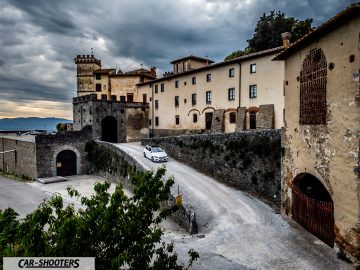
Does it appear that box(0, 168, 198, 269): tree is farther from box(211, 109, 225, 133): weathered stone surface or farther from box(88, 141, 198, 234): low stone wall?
box(211, 109, 225, 133): weathered stone surface

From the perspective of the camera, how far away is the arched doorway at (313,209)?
12.4 m

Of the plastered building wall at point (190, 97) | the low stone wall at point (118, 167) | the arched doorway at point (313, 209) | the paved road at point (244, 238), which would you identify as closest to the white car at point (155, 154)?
the low stone wall at point (118, 167)

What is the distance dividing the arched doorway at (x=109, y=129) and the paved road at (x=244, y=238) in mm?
22676

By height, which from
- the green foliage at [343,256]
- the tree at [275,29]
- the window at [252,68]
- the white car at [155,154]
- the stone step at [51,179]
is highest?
the tree at [275,29]

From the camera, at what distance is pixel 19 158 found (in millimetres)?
35344

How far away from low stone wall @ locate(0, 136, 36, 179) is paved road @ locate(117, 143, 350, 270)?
21.1 meters

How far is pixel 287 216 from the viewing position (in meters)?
16.5

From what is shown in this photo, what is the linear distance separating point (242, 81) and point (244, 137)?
10.9 m

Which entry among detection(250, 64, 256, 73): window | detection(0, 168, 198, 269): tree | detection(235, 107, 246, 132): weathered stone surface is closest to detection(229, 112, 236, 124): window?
detection(235, 107, 246, 132): weathered stone surface

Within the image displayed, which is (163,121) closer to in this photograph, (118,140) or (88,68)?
(118,140)

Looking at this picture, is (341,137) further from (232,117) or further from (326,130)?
(232,117)

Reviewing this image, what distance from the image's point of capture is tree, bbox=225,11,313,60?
4091 cm

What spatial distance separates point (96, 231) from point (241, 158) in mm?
18139

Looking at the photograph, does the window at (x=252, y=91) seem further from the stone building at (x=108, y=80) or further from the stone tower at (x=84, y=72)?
the stone tower at (x=84, y=72)
